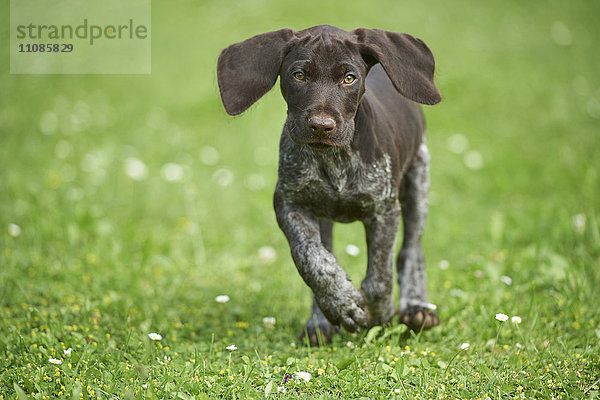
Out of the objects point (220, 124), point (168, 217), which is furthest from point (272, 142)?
point (168, 217)

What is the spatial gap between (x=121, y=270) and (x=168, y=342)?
5.97 feet

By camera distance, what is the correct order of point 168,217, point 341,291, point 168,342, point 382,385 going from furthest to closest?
point 168,217
point 168,342
point 341,291
point 382,385

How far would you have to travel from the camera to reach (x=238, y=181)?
892 centimetres

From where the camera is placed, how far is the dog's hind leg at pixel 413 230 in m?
5.15

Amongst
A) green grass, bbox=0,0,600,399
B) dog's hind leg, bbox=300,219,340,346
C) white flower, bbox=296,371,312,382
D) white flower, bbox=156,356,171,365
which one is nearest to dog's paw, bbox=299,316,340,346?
dog's hind leg, bbox=300,219,340,346

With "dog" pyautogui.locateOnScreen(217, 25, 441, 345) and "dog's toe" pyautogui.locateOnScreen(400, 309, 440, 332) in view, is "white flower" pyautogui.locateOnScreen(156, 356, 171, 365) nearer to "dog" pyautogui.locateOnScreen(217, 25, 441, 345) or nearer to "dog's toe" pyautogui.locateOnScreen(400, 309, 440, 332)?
"dog" pyautogui.locateOnScreen(217, 25, 441, 345)

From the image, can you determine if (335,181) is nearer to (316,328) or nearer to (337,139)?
(337,139)

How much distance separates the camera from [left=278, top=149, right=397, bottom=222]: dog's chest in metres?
4.16

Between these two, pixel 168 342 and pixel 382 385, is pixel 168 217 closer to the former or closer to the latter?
pixel 168 342

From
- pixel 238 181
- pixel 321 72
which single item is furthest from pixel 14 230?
pixel 321 72

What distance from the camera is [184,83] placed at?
42.8 feet

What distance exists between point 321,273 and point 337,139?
34.2 inches

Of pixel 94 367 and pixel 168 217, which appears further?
pixel 168 217

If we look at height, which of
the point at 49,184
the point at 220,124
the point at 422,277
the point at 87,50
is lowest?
the point at 422,277
